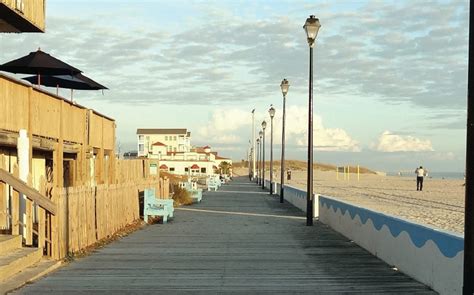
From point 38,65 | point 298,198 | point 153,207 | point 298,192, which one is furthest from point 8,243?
point 298,192

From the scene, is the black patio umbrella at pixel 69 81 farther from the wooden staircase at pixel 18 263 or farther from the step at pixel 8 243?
the wooden staircase at pixel 18 263

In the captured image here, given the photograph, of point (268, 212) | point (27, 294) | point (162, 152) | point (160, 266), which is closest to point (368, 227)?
→ point (160, 266)

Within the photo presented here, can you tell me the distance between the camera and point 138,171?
2681 centimetres

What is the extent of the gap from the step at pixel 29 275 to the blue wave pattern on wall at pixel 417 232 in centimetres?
553

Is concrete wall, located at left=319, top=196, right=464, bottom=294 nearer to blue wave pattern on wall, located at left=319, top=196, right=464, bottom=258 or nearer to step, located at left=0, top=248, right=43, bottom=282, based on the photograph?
blue wave pattern on wall, located at left=319, top=196, right=464, bottom=258

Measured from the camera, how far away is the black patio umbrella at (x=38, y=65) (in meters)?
19.2

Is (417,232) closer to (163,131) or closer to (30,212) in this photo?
(30,212)

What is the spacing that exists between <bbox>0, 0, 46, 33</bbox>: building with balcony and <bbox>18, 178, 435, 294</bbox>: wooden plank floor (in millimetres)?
5828

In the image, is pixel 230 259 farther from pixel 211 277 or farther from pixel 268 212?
pixel 268 212

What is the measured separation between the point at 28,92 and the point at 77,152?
16.6 ft

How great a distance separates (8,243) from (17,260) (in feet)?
2.88

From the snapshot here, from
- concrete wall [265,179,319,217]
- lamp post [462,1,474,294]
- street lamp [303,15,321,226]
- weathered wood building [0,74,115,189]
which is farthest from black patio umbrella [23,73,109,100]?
lamp post [462,1,474,294]

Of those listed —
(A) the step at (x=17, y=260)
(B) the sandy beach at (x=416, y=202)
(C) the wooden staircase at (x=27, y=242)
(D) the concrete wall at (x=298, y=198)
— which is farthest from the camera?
(D) the concrete wall at (x=298, y=198)

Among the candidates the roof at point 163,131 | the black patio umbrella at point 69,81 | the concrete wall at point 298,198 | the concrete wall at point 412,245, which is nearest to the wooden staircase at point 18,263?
the concrete wall at point 412,245
